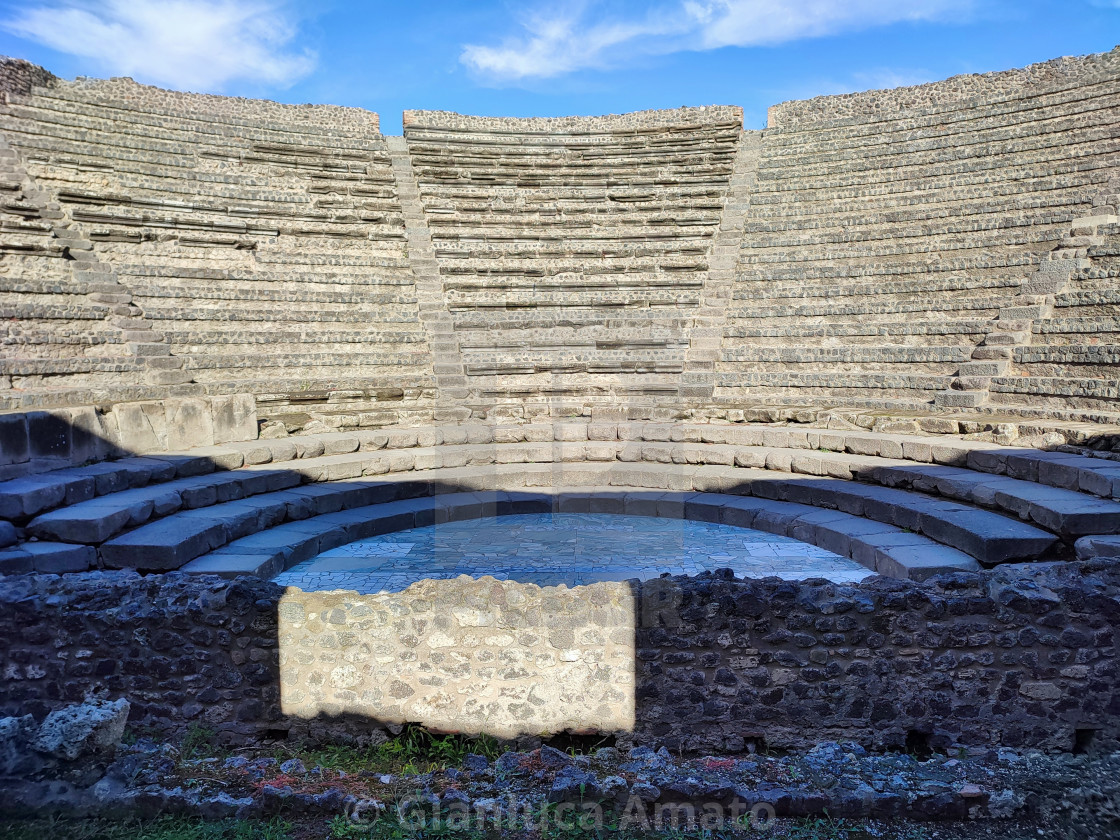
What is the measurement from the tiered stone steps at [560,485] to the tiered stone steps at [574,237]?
1.39m

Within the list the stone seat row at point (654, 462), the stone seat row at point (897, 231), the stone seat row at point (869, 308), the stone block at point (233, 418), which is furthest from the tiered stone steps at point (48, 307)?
the stone seat row at point (897, 231)

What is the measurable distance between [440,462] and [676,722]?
5.25 m

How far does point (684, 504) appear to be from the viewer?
24.5ft

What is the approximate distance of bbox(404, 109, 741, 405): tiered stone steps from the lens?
10.1m

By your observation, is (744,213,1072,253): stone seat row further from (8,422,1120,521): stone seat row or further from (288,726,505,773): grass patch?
(288,726,505,773): grass patch

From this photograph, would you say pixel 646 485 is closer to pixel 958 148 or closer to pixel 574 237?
pixel 574 237

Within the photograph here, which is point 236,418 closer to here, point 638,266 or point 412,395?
point 412,395

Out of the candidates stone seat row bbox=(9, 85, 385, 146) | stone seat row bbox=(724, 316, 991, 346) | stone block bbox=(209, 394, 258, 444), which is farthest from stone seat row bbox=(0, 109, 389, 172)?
stone seat row bbox=(724, 316, 991, 346)

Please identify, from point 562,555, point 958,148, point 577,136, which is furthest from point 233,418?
point 958,148

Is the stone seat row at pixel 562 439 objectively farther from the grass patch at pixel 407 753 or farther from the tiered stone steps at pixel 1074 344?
the grass patch at pixel 407 753

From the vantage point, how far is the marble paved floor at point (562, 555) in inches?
222

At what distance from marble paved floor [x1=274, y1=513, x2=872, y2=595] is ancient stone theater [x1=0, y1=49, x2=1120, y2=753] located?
0.06 m

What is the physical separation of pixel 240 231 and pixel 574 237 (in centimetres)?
478

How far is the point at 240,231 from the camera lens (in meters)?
11.2
